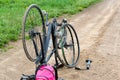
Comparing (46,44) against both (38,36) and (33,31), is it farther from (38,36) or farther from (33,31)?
(33,31)

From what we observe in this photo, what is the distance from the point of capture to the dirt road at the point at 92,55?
20.7ft

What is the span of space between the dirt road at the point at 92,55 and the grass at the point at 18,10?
55 cm

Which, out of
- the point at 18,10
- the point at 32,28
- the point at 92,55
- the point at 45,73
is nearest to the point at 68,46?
the point at 92,55

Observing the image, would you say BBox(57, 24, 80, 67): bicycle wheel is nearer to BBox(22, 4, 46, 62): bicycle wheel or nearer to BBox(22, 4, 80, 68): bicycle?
BBox(22, 4, 80, 68): bicycle

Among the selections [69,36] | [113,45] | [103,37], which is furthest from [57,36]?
[103,37]

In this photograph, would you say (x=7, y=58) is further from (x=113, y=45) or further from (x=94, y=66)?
(x=113, y=45)

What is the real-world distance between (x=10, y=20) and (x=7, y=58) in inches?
133

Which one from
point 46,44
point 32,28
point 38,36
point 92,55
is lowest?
point 92,55

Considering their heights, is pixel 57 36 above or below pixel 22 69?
above

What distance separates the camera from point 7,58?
7.24 meters

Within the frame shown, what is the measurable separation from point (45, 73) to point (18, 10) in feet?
26.8

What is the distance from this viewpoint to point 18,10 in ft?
40.9

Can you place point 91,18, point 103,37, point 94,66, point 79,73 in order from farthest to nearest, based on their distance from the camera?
point 91,18, point 103,37, point 94,66, point 79,73

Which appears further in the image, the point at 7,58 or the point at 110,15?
the point at 110,15
